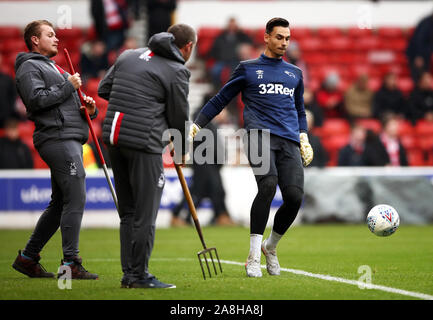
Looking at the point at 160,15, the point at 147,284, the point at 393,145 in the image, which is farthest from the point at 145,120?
the point at 160,15

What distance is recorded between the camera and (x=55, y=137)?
7.45m

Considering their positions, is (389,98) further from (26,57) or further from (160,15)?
(26,57)

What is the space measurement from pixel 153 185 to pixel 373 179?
1084 centimetres

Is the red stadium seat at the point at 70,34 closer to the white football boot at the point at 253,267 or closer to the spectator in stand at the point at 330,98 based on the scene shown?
the spectator in stand at the point at 330,98

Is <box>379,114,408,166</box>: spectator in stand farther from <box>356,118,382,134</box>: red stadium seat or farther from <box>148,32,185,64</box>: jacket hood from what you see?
<box>148,32,185,64</box>: jacket hood

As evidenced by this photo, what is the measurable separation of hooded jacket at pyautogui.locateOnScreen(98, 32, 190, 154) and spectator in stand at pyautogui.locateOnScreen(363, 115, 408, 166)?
11238mm

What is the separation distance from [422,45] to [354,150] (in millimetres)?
5659

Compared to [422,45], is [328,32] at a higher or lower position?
higher

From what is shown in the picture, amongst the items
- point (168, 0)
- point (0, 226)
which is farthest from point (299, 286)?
point (168, 0)

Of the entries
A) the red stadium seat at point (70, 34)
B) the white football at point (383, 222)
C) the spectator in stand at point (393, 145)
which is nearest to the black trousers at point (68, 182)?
the white football at point (383, 222)

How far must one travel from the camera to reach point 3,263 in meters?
9.19

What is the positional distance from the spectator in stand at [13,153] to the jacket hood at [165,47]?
10455 millimetres

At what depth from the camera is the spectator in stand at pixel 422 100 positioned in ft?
64.8
